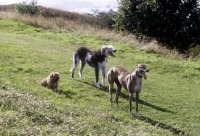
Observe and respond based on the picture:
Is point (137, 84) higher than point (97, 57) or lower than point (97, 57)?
lower

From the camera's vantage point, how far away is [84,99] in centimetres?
802

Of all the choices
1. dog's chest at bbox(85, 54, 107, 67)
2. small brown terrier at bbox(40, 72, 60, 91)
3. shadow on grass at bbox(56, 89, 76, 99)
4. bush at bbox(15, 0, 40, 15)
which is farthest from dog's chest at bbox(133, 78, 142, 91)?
bush at bbox(15, 0, 40, 15)

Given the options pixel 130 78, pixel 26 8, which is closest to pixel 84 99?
pixel 130 78

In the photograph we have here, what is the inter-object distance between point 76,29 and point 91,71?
1115 cm

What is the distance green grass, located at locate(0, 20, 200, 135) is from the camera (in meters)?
5.59

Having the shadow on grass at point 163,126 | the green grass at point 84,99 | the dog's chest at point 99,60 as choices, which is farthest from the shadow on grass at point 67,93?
the shadow on grass at point 163,126

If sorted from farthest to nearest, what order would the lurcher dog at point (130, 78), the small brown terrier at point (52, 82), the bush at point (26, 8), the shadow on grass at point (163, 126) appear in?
the bush at point (26, 8), the small brown terrier at point (52, 82), the lurcher dog at point (130, 78), the shadow on grass at point (163, 126)

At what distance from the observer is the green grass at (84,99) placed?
559 centimetres

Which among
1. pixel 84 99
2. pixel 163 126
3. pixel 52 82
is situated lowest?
pixel 163 126

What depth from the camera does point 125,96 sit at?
8.90 meters

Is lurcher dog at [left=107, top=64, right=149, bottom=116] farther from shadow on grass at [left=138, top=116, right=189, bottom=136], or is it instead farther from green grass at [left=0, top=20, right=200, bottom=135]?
green grass at [left=0, top=20, right=200, bottom=135]

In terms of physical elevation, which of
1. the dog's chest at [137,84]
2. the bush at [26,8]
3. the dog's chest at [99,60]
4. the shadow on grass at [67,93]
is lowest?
the shadow on grass at [67,93]

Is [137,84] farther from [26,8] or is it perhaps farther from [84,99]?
[26,8]

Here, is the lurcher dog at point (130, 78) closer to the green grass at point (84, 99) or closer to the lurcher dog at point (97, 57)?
the green grass at point (84, 99)
